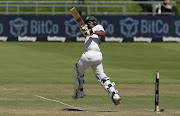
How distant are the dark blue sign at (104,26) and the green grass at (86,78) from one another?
1.26m

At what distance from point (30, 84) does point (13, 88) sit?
1.52 metres

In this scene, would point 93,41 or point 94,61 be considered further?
point 93,41

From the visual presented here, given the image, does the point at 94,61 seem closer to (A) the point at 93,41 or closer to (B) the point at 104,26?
(A) the point at 93,41

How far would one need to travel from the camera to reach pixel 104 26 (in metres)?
40.0

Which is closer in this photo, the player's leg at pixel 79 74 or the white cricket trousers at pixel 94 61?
the white cricket trousers at pixel 94 61

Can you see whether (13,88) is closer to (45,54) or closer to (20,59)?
(20,59)

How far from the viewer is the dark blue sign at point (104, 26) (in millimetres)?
39969

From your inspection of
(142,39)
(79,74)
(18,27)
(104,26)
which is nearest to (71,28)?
(104,26)

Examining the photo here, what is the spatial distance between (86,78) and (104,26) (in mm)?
19133

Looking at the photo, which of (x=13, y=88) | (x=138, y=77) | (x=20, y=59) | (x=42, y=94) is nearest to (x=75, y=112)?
(x=42, y=94)

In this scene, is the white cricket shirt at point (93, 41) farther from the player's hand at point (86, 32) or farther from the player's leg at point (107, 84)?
the player's leg at point (107, 84)

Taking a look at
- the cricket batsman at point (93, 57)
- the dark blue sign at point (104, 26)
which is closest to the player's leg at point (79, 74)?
the cricket batsman at point (93, 57)

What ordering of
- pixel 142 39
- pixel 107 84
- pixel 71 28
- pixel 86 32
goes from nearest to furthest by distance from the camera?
pixel 107 84 < pixel 86 32 < pixel 71 28 < pixel 142 39

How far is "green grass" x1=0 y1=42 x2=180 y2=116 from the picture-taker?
1327 centimetres
